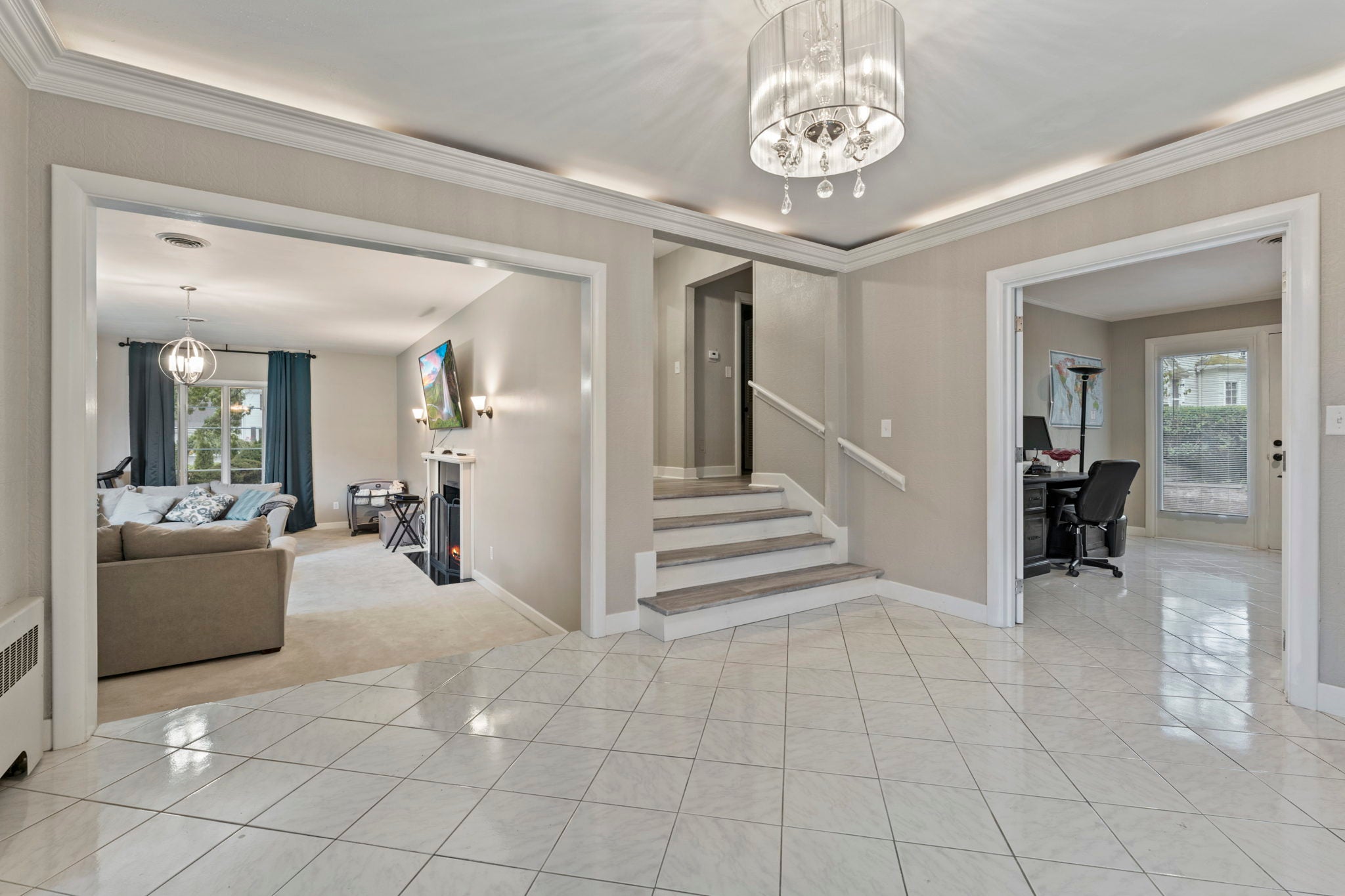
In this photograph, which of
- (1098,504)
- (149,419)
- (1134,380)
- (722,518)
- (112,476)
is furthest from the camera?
(149,419)

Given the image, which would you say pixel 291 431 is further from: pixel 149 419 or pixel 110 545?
pixel 110 545

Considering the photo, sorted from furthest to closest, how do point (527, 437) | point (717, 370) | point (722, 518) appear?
point (717, 370), point (527, 437), point (722, 518)

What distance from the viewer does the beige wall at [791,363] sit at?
4473 mm

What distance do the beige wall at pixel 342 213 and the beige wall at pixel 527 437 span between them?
0.29 meters

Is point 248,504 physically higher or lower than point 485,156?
lower

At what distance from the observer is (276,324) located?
6.89 meters

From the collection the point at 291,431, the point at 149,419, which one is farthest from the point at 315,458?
the point at 149,419

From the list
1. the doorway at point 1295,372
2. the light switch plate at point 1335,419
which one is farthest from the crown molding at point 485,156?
the light switch plate at point 1335,419

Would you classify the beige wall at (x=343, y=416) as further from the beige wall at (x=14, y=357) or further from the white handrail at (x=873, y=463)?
the white handrail at (x=873, y=463)

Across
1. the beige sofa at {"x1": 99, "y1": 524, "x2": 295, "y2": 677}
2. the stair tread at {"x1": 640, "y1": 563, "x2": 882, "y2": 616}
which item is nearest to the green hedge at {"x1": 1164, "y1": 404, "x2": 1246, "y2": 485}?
the stair tread at {"x1": 640, "y1": 563, "x2": 882, "y2": 616}

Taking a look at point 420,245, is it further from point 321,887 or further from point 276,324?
point 276,324

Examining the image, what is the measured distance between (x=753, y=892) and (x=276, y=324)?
7.67 meters

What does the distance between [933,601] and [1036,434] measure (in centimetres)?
→ 266

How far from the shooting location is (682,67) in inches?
84.0
